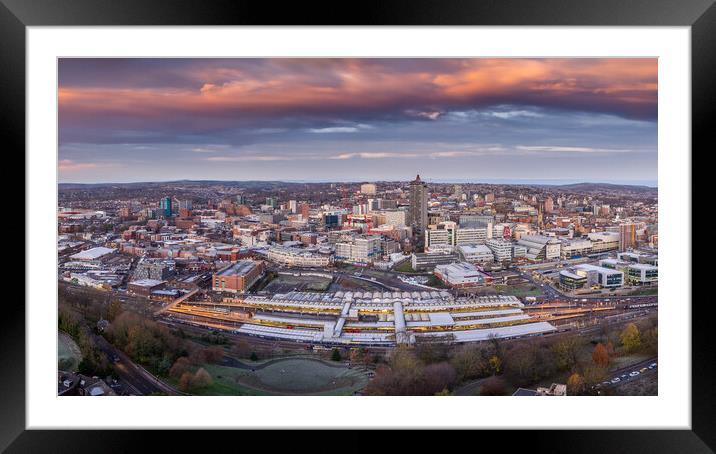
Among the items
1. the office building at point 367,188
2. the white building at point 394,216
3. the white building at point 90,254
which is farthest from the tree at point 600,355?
the white building at point 90,254

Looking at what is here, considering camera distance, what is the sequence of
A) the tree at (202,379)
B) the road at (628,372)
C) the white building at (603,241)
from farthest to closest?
the white building at (603,241)
the tree at (202,379)
the road at (628,372)

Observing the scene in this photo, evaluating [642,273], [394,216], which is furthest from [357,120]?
[642,273]

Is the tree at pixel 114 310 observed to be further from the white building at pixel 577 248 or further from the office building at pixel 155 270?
the white building at pixel 577 248

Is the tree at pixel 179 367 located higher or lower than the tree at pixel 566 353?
lower

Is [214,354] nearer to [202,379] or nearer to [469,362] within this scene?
[202,379]

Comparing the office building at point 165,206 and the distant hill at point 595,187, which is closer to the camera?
the distant hill at point 595,187
